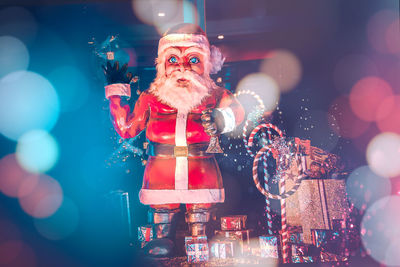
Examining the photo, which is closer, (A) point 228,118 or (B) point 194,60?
(A) point 228,118

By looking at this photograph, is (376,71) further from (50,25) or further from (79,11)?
(50,25)

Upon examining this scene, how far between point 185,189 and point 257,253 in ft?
2.79

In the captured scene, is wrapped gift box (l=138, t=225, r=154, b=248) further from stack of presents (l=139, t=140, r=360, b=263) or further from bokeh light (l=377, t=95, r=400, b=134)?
bokeh light (l=377, t=95, r=400, b=134)

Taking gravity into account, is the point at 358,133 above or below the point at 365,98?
below

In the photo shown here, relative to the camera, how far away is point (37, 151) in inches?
120

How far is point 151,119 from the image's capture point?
7.91 feet

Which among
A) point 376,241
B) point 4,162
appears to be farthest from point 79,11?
point 376,241

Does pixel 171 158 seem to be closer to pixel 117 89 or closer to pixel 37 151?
pixel 117 89

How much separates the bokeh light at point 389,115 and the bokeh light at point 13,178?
4090 mm

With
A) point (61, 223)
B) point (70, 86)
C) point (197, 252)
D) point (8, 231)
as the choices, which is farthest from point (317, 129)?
point (8, 231)

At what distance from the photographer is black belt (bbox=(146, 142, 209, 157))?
2330 mm

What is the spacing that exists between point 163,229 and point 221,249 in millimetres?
513

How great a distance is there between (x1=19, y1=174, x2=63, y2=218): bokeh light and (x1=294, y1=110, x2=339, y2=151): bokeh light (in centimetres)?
281

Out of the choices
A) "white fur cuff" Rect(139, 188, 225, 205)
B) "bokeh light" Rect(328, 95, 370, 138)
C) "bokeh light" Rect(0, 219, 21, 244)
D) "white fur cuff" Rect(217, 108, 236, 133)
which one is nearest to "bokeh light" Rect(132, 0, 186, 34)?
"white fur cuff" Rect(217, 108, 236, 133)
